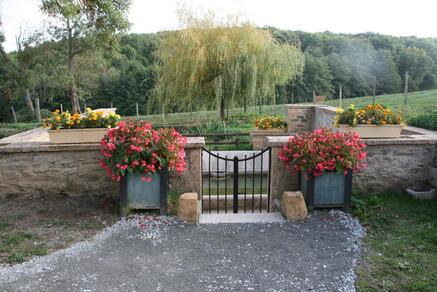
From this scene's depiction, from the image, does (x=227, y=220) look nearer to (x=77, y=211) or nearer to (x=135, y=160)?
(x=135, y=160)

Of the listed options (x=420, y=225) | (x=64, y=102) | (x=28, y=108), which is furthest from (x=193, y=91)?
(x=64, y=102)

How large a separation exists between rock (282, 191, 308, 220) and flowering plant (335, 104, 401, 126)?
140cm

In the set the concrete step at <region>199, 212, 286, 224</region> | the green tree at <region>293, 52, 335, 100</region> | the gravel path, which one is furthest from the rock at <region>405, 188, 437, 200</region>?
the green tree at <region>293, 52, 335, 100</region>

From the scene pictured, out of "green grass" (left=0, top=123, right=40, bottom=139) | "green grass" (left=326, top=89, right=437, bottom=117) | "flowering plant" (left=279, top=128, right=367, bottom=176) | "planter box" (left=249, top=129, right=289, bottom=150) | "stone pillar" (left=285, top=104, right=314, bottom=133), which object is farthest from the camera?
"green grass" (left=0, top=123, right=40, bottom=139)

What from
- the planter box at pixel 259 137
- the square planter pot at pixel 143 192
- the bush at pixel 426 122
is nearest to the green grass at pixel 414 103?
the bush at pixel 426 122

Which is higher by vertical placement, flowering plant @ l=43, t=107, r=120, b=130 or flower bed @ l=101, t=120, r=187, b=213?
flowering plant @ l=43, t=107, r=120, b=130

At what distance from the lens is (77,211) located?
419 cm

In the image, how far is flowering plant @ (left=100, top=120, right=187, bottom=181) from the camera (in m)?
3.89

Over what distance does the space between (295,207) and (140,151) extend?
1.70 metres

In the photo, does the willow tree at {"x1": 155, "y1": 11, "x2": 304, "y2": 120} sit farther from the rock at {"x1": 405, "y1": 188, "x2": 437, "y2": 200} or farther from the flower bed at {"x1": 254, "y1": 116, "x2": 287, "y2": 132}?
the rock at {"x1": 405, "y1": 188, "x2": 437, "y2": 200}

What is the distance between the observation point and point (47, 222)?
392cm

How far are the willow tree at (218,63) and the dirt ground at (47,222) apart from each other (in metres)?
7.42

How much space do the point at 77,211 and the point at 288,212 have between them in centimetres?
226

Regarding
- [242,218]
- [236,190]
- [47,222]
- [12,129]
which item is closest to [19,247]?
[47,222]
